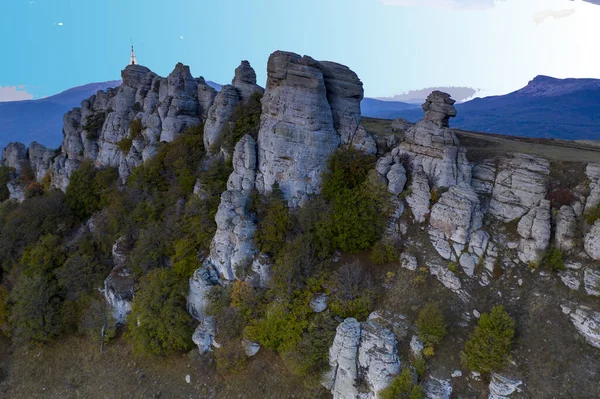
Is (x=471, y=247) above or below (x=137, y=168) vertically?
below

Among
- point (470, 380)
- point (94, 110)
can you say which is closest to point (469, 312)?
point (470, 380)

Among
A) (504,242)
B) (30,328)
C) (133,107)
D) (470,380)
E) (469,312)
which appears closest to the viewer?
(470,380)

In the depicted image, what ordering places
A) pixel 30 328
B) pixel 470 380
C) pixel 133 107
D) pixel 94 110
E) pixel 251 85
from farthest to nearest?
pixel 94 110 < pixel 133 107 < pixel 251 85 < pixel 30 328 < pixel 470 380

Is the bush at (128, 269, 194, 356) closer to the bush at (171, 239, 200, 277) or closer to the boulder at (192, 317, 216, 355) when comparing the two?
the bush at (171, 239, 200, 277)

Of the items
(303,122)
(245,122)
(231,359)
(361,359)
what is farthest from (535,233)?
(245,122)

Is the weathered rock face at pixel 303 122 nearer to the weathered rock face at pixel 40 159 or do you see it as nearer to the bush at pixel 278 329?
the bush at pixel 278 329

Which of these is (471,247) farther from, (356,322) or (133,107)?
(133,107)
